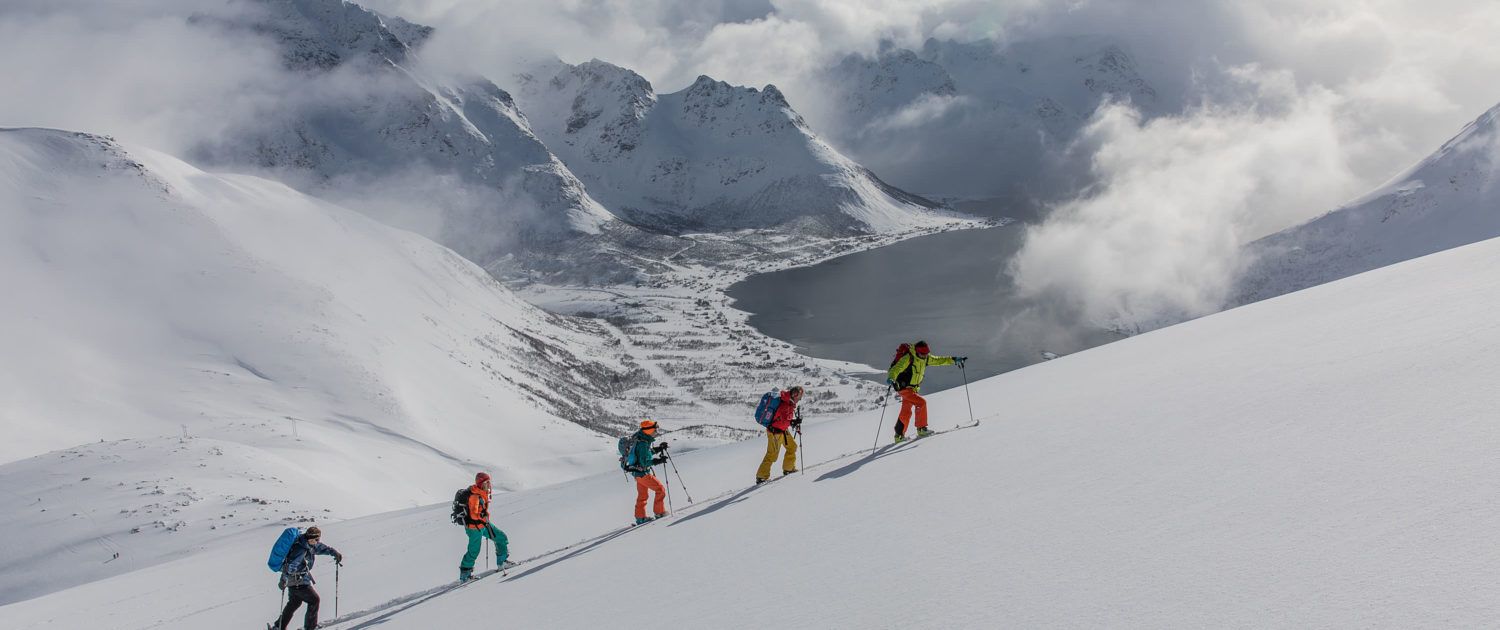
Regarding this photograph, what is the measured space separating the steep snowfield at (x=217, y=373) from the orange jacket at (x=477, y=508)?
47.9 feet

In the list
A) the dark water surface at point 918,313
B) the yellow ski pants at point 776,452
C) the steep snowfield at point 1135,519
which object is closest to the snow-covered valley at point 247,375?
the steep snowfield at point 1135,519

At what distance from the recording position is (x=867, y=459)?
13867mm

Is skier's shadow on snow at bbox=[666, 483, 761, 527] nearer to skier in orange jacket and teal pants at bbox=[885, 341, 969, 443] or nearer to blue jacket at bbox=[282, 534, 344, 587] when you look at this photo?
skier in orange jacket and teal pants at bbox=[885, 341, 969, 443]

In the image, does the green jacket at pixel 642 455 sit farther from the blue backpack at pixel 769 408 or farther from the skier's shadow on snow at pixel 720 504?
the blue backpack at pixel 769 408

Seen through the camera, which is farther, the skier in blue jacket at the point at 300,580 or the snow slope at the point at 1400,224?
the snow slope at the point at 1400,224

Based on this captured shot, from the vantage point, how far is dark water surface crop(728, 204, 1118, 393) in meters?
86.2

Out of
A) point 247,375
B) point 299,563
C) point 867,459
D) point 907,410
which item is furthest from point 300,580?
point 247,375

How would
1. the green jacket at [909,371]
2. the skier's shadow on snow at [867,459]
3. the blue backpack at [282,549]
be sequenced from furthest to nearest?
the green jacket at [909,371] → the skier's shadow on snow at [867,459] → the blue backpack at [282,549]

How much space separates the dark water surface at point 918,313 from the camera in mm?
86250

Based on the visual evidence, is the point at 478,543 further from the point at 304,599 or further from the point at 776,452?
the point at 776,452

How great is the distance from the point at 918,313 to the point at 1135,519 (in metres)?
107

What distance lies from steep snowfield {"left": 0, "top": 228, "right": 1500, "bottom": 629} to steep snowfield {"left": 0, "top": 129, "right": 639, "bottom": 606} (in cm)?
941

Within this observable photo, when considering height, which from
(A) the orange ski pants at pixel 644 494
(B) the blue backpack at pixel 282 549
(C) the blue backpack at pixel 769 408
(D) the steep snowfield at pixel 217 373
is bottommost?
(B) the blue backpack at pixel 282 549

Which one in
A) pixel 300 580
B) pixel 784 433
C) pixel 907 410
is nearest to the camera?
pixel 300 580
